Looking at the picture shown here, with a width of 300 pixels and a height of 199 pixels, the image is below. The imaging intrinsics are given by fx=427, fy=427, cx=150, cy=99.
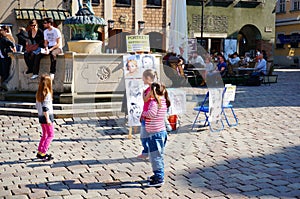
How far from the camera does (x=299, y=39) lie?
35.9m

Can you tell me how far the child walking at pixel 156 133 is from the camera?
5.32m

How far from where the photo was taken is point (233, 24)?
2903 cm

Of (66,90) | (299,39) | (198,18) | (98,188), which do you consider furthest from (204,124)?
(299,39)

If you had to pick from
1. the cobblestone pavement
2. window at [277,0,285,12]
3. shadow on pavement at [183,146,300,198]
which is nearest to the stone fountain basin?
the cobblestone pavement

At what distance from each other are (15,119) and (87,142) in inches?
109

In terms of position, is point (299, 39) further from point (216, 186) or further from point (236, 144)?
point (216, 186)

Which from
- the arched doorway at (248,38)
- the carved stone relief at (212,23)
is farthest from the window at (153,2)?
the arched doorway at (248,38)

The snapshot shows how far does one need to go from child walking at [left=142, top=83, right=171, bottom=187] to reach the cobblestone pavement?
0.16 m

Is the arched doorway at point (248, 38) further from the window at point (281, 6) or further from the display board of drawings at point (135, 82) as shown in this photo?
the display board of drawings at point (135, 82)

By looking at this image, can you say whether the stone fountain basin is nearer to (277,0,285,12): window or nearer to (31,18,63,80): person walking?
(31,18,63,80): person walking

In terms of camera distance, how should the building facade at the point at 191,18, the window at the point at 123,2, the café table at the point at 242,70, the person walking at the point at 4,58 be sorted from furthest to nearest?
the window at the point at 123,2
the building facade at the point at 191,18
the café table at the point at 242,70
the person walking at the point at 4,58

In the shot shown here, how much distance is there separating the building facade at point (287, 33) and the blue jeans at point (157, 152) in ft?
106

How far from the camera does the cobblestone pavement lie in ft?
16.9

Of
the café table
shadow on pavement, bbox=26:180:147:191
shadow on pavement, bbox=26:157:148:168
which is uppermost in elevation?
the café table
